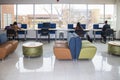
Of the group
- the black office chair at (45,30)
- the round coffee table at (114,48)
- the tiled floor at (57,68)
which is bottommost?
the tiled floor at (57,68)

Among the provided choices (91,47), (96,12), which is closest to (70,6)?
(96,12)

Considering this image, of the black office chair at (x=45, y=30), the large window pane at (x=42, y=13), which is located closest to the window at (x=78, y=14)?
the large window pane at (x=42, y=13)

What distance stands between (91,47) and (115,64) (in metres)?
0.97

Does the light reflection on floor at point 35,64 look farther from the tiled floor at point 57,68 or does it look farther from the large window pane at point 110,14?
the large window pane at point 110,14

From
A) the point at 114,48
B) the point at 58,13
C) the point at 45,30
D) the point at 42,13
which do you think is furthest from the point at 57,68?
the point at 42,13

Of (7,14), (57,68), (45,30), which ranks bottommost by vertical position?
(57,68)

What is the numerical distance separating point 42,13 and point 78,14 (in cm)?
244

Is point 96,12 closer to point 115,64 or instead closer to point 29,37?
point 29,37

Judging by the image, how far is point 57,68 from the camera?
5.25 m

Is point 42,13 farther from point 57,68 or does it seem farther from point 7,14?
point 57,68

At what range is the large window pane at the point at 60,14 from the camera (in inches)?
454

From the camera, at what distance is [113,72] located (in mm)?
4906

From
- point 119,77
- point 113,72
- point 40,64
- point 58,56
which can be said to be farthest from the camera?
point 58,56

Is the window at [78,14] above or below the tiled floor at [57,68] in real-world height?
above
